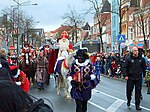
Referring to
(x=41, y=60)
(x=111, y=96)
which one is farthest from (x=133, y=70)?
(x=41, y=60)

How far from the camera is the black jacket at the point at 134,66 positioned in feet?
36.4

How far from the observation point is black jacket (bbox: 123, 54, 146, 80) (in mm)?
11109

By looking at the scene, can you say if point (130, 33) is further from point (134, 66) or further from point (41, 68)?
point (134, 66)

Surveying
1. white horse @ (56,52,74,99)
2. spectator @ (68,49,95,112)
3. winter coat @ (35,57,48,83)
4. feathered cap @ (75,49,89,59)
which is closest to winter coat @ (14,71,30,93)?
spectator @ (68,49,95,112)

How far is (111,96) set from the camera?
48.0ft

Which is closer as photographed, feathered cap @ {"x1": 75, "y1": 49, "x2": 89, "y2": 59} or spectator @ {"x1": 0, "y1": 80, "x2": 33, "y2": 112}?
spectator @ {"x1": 0, "y1": 80, "x2": 33, "y2": 112}

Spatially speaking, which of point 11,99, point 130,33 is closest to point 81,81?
point 11,99

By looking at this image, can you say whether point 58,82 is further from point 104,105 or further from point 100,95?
point 104,105

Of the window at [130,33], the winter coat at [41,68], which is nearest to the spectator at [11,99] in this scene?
the winter coat at [41,68]

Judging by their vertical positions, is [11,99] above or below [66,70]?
above

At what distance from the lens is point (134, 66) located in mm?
11117

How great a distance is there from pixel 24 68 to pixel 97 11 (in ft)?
85.9

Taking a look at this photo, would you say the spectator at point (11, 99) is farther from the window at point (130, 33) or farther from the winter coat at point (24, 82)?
the window at point (130, 33)

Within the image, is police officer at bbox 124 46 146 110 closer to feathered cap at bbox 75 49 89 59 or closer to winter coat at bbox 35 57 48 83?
feathered cap at bbox 75 49 89 59
